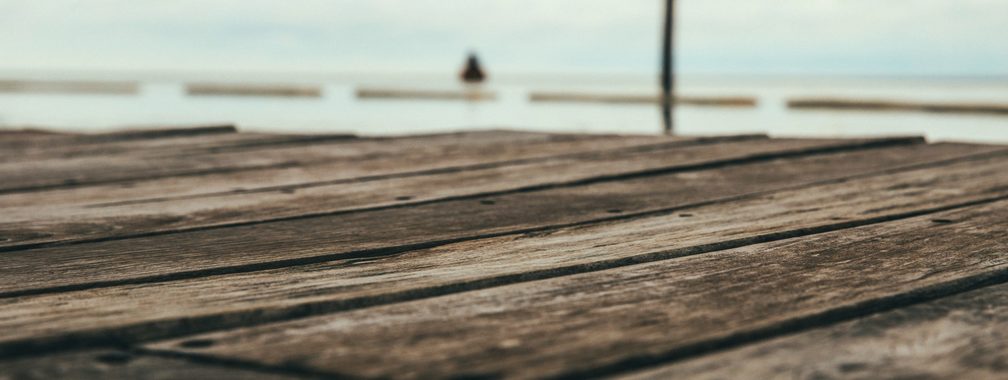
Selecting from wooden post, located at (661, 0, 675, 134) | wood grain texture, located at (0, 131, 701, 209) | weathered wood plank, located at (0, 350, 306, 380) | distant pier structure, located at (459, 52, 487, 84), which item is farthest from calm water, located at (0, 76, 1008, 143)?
distant pier structure, located at (459, 52, 487, 84)

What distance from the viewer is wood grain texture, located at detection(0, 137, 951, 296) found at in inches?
47.7

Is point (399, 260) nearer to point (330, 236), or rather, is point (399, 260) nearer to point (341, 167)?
point (330, 236)

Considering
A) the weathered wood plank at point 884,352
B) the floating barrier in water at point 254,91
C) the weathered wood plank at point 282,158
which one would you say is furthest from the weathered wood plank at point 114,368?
the floating barrier in water at point 254,91

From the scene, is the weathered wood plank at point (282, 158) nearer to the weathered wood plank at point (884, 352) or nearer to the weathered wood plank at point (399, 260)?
the weathered wood plank at point (399, 260)

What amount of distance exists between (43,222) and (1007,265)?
1.24 metres

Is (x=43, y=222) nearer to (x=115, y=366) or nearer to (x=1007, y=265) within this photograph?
(x=115, y=366)

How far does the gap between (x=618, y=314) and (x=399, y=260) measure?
39cm

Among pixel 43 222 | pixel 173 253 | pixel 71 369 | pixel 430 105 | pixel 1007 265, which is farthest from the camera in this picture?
pixel 430 105

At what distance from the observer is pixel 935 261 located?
1.15 metres

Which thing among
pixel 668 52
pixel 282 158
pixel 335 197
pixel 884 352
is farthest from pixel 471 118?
pixel 884 352

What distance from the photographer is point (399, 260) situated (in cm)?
125

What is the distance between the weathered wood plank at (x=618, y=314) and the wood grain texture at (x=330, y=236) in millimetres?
336

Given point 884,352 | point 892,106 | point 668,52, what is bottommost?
point 884,352

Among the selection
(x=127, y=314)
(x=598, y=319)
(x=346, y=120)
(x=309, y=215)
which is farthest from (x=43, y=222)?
(x=346, y=120)
